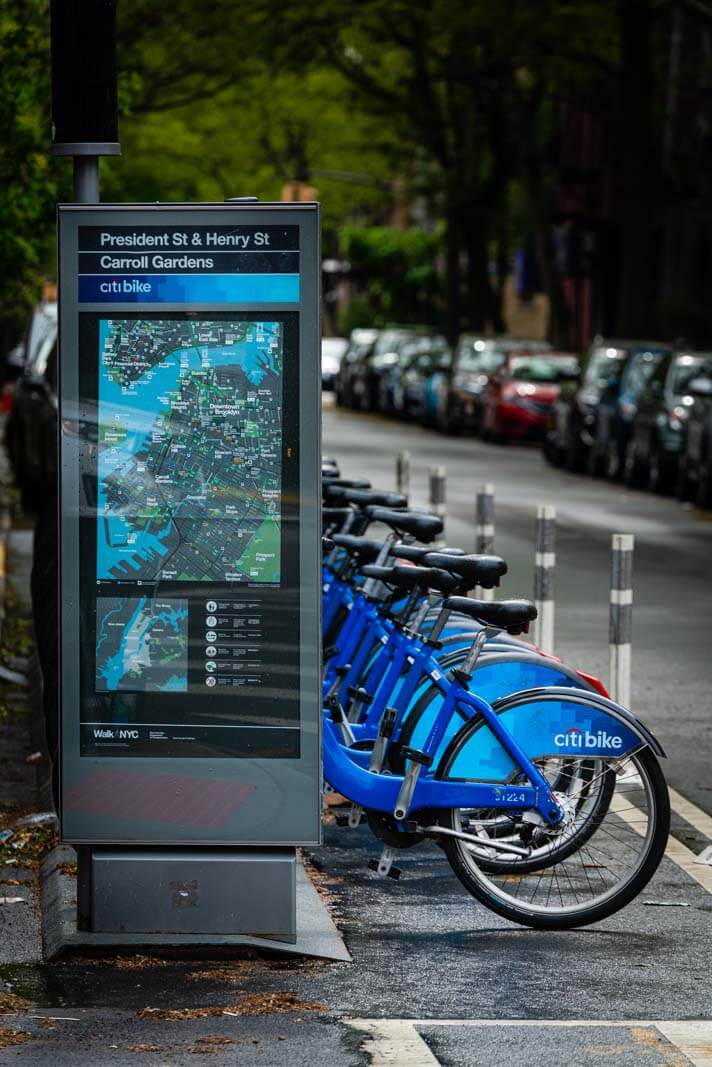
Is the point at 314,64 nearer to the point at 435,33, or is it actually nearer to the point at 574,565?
the point at 435,33

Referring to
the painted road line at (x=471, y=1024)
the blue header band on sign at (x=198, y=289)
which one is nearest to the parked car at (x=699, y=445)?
the blue header band on sign at (x=198, y=289)

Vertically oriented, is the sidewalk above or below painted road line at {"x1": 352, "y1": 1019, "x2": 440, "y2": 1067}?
below

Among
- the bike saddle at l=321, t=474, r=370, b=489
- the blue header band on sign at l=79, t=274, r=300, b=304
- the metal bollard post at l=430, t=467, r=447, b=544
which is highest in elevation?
the blue header band on sign at l=79, t=274, r=300, b=304

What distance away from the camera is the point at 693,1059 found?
5.77 metres

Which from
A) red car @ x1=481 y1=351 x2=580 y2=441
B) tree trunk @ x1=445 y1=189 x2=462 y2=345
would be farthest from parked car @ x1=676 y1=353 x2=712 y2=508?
tree trunk @ x1=445 y1=189 x2=462 y2=345

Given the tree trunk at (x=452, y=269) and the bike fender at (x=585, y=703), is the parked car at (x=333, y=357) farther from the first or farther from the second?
the bike fender at (x=585, y=703)

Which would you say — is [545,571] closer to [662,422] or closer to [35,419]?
[35,419]

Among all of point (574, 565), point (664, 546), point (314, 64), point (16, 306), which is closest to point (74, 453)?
point (574, 565)

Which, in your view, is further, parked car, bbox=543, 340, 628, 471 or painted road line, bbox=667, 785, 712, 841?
parked car, bbox=543, 340, 628, 471

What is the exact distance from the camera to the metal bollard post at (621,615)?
10219 mm

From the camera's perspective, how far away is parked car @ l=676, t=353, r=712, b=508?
25.3 metres

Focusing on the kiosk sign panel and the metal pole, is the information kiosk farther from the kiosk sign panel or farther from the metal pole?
the metal pole

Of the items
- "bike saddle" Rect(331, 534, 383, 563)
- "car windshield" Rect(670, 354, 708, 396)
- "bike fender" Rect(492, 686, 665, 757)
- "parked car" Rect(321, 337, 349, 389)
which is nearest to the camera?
"bike fender" Rect(492, 686, 665, 757)

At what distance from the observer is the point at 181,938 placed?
678cm
